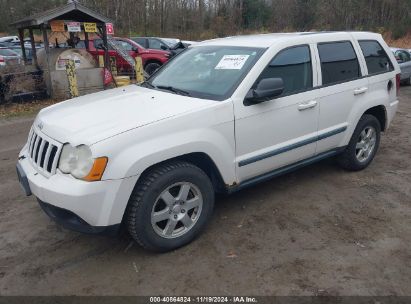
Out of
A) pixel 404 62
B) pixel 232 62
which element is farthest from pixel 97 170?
pixel 404 62

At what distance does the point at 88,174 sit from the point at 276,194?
7.66ft

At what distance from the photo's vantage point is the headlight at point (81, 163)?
2764 millimetres

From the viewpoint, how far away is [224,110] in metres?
3.35

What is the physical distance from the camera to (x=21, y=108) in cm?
999

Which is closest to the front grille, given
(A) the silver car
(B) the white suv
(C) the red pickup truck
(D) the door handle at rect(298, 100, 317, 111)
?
(B) the white suv

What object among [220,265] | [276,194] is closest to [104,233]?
[220,265]

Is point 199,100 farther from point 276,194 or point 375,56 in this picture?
point 375,56

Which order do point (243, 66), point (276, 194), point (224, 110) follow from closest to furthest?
point (224, 110) → point (243, 66) → point (276, 194)

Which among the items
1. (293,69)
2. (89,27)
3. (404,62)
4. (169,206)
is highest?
(89,27)

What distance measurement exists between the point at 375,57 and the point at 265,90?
2.30 meters

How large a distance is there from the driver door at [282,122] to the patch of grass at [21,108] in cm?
752

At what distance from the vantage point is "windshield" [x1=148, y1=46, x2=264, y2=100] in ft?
11.7

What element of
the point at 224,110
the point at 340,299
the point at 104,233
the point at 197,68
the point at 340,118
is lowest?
the point at 340,299

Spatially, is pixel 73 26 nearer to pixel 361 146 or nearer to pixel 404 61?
pixel 361 146
